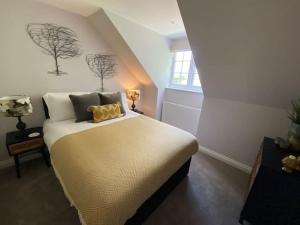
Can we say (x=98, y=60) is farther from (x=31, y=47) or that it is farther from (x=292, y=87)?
(x=292, y=87)

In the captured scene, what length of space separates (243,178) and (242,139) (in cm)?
56

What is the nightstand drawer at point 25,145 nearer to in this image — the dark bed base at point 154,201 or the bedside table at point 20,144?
the bedside table at point 20,144

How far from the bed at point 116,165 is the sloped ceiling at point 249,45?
1.01 m

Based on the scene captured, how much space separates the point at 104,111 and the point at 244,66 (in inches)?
75.1

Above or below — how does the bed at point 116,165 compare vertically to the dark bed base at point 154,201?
above

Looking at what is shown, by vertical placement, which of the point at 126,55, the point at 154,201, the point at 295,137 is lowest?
the point at 154,201

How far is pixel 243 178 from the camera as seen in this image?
2021 mm

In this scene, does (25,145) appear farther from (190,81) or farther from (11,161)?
(190,81)

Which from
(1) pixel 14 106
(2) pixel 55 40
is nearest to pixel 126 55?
(2) pixel 55 40

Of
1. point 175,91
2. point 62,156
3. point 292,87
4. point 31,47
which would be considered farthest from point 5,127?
point 292,87

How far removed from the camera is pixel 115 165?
116 cm

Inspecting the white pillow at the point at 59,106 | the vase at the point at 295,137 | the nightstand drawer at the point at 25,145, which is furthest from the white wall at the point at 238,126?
the nightstand drawer at the point at 25,145

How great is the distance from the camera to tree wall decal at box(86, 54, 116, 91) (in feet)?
8.43

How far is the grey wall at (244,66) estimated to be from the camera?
46.5 inches
